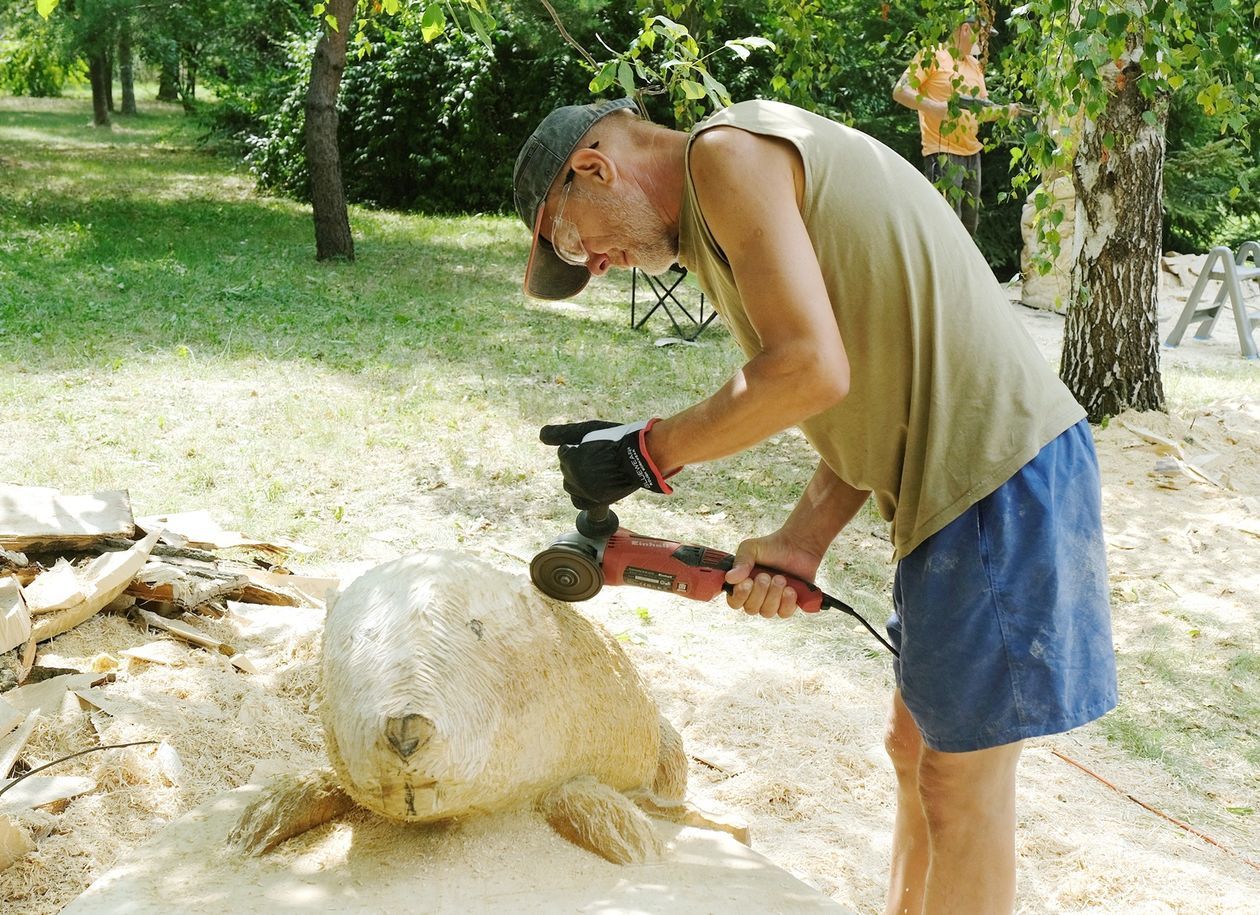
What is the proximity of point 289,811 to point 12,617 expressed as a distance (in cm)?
156

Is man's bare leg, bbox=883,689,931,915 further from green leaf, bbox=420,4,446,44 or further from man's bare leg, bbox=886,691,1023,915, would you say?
green leaf, bbox=420,4,446,44

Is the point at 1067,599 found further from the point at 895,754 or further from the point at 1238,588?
the point at 1238,588

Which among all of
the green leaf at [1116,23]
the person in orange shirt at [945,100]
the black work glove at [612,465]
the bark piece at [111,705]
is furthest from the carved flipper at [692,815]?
the person in orange shirt at [945,100]

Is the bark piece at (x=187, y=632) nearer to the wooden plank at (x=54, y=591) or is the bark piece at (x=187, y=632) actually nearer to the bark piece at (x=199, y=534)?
the wooden plank at (x=54, y=591)

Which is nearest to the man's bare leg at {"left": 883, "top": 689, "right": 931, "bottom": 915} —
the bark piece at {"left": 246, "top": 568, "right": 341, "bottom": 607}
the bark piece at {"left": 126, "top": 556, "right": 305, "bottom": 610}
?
the bark piece at {"left": 246, "top": 568, "right": 341, "bottom": 607}

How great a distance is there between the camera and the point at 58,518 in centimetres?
→ 379

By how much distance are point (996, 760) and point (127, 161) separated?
18438 mm

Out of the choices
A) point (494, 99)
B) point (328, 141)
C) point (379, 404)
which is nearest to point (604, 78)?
point (379, 404)

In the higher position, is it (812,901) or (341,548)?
(812,901)

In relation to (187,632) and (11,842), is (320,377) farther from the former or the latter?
(11,842)

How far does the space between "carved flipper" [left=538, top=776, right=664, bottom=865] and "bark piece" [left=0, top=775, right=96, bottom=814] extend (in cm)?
131

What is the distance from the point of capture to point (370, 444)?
5.82 metres

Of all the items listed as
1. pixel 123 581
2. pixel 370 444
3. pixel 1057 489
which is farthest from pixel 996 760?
pixel 370 444

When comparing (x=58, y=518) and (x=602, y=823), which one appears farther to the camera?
(x=58, y=518)
